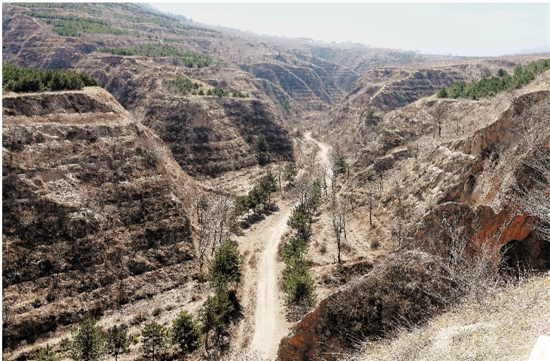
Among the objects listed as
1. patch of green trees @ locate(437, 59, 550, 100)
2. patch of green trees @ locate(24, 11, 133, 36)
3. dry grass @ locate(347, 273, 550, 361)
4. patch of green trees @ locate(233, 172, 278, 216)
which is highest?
Result: patch of green trees @ locate(24, 11, 133, 36)

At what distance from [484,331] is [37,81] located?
209 ft

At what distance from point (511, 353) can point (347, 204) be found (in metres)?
50.9

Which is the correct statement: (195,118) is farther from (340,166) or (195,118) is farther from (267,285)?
(267,285)

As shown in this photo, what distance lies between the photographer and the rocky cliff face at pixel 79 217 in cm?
3788

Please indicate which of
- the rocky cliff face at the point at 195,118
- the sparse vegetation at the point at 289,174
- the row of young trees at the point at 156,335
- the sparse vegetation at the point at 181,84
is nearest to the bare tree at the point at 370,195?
the sparse vegetation at the point at 289,174

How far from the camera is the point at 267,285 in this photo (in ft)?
153

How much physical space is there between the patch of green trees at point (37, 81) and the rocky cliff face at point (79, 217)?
284 cm

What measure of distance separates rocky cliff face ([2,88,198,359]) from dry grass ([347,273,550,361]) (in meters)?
33.9

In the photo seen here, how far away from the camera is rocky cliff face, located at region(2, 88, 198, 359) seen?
3788 centimetres

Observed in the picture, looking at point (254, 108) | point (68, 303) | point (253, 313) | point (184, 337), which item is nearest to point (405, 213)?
point (253, 313)

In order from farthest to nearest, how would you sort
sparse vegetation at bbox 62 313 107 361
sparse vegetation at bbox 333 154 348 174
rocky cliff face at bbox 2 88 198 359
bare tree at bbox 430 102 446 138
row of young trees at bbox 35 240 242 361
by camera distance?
1. sparse vegetation at bbox 333 154 348 174
2. bare tree at bbox 430 102 446 138
3. rocky cliff face at bbox 2 88 198 359
4. row of young trees at bbox 35 240 242 361
5. sparse vegetation at bbox 62 313 107 361

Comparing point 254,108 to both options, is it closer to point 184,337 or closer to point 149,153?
point 149,153

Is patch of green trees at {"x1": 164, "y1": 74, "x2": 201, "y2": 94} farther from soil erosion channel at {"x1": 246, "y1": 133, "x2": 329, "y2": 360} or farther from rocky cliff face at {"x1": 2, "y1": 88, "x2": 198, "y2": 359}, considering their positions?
soil erosion channel at {"x1": 246, "y1": 133, "x2": 329, "y2": 360}

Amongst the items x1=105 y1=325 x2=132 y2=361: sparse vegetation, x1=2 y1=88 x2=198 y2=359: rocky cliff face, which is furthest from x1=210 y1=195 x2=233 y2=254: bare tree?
x1=105 y1=325 x2=132 y2=361: sparse vegetation
